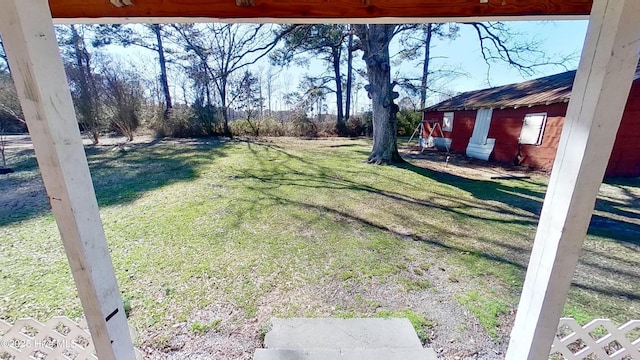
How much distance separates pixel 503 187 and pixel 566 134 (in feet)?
21.3

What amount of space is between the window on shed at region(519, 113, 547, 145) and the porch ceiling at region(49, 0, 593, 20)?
9246 millimetres

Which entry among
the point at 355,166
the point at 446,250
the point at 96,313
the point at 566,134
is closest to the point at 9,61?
the point at 96,313

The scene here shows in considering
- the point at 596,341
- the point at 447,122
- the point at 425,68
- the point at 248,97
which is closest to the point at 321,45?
the point at 447,122

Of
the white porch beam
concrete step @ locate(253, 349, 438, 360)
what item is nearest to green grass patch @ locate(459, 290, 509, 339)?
concrete step @ locate(253, 349, 438, 360)

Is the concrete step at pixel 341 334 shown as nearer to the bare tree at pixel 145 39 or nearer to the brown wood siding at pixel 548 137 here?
the brown wood siding at pixel 548 137

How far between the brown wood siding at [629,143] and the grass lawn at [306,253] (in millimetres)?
1619

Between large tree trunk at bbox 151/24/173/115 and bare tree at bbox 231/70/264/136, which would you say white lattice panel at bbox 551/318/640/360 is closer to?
bare tree at bbox 231/70/264/136

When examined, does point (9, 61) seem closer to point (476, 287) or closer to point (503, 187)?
point (476, 287)

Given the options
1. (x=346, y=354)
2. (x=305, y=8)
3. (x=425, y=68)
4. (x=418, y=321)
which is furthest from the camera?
(x=425, y=68)

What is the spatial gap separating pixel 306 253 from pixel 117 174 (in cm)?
619

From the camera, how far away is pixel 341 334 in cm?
189

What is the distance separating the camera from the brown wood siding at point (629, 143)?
6.88m

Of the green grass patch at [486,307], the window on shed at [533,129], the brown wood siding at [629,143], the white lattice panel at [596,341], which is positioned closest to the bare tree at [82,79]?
the green grass patch at [486,307]

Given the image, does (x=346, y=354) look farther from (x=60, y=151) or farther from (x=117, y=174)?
(x=117, y=174)
